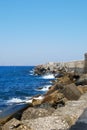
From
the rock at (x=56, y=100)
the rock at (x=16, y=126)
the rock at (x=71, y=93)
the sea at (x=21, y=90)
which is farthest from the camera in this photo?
the sea at (x=21, y=90)

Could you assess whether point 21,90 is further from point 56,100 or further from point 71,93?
point 56,100

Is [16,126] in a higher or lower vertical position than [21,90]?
higher

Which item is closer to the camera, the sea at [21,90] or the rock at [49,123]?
the rock at [49,123]

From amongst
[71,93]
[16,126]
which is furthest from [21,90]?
[16,126]

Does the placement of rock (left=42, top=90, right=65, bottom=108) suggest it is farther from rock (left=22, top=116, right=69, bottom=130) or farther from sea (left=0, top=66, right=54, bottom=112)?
sea (left=0, top=66, right=54, bottom=112)

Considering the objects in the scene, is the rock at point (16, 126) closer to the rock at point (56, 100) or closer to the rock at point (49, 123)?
the rock at point (49, 123)

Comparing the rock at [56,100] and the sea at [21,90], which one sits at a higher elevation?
the rock at [56,100]

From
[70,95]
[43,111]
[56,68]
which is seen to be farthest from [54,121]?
[56,68]

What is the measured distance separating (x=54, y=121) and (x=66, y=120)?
0.28m

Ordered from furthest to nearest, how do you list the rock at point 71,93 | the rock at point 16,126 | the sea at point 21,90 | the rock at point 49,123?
1. the sea at point 21,90
2. the rock at point 71,93
3. the rock at point 49,123
4. the rock at point 16,126

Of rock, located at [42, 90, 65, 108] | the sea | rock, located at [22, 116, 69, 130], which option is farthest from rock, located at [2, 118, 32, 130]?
the sea

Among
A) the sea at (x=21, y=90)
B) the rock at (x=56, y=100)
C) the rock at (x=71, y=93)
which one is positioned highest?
the rock at (x=71, y=93)

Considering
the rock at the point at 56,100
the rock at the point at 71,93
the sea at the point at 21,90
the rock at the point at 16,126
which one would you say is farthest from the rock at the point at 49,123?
the sea at the point at 21,90

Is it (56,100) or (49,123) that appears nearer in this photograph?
(49,123)
